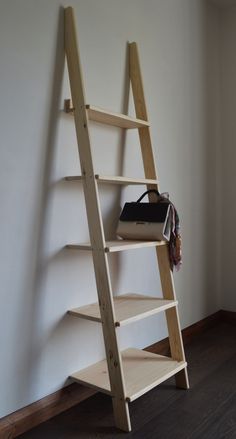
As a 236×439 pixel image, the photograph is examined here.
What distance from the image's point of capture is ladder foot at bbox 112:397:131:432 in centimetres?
163

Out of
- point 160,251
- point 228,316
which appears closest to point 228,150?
point 228,316

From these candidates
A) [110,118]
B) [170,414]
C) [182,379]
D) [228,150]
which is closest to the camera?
[170,414]

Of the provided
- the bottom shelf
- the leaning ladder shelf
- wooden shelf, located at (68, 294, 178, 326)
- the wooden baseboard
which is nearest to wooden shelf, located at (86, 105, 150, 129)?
the leaning ladder shelf

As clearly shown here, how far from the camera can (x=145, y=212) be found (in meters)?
1.95

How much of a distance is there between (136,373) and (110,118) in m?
1.23

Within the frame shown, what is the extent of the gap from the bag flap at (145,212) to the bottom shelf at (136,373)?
0.72m

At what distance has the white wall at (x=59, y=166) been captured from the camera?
160 cm

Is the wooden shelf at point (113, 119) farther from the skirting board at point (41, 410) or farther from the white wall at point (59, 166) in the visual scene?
the skirting board at point (41, 410)

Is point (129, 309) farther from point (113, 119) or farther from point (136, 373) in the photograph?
point (113, 119)

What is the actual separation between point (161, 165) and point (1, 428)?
1.64 m

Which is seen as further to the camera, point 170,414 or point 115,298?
point 115,298

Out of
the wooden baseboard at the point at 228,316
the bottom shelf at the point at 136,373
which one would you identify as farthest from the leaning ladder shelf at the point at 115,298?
the wooden baseboard at the point at 228,316

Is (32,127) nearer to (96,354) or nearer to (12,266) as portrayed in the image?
(12,266)

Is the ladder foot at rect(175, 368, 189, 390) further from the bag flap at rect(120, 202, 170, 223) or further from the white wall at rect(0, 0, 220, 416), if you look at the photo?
the bag flap at rect(120, 202, 170, 223)
